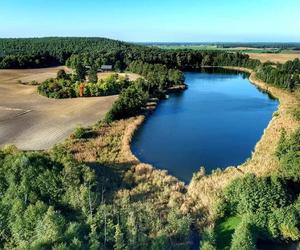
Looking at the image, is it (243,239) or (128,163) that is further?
(128,163)

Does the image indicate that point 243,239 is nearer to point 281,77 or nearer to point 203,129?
point 203,129

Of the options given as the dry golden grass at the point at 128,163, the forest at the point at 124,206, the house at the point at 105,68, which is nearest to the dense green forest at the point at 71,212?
the forest at the point at 124,206

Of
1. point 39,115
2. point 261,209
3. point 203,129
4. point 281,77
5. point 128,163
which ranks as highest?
point 281,77

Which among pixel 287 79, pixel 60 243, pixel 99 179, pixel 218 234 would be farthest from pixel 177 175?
pixel 287 79

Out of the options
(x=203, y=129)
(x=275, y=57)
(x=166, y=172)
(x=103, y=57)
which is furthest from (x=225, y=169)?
(x=275, y=57)

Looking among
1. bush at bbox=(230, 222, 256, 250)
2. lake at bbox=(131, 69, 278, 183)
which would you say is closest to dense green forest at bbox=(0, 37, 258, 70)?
lake at bbox=(131, 69, 278, 183)

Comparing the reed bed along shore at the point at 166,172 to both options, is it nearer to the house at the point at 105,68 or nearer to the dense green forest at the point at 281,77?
the dense green forest at the point at 281,77

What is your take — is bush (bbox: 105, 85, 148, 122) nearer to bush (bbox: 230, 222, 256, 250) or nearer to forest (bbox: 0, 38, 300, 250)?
forest (bbox: 0, 38, 300, 250)

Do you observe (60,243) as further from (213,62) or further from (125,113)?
(213,62)
